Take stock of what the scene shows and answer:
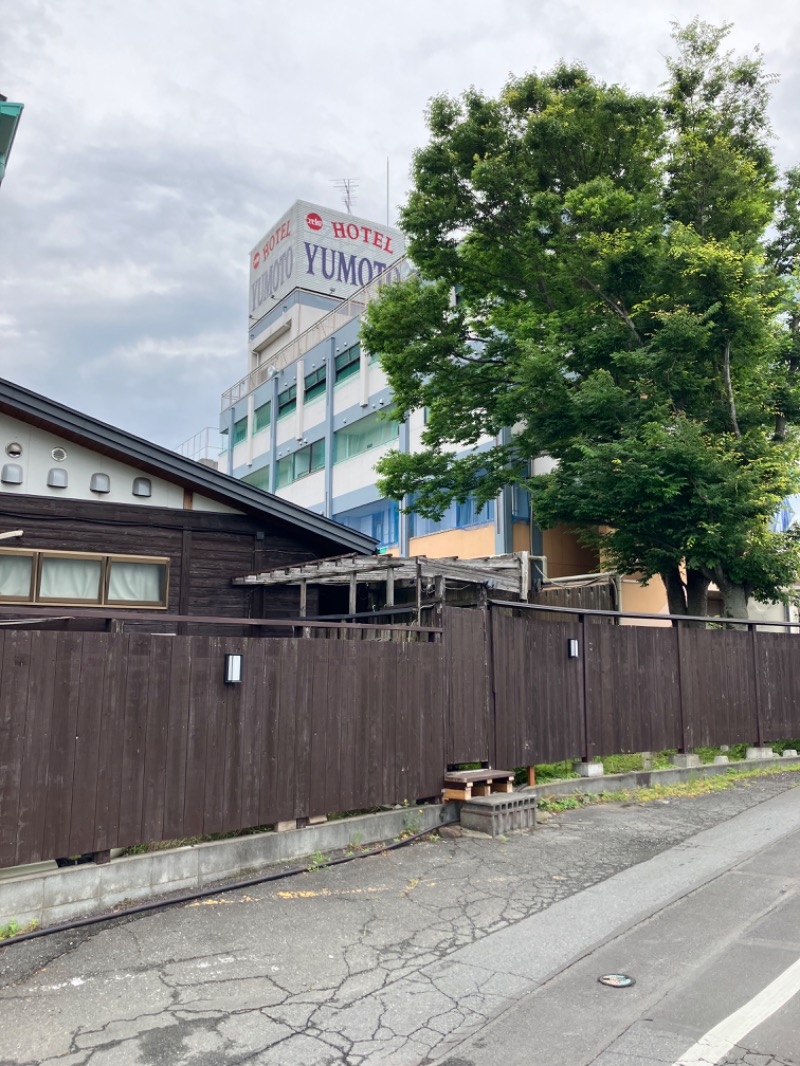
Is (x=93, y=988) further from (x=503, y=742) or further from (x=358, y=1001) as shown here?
(x=503, y=742)

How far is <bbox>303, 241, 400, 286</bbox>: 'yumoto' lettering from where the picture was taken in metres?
46.2

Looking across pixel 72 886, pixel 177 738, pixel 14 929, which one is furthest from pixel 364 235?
pixel 14 929

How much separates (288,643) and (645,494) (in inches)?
367

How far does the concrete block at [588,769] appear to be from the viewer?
446 inches

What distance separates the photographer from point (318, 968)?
513 centimetres

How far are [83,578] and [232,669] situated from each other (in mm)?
5491

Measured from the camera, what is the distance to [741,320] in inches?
600

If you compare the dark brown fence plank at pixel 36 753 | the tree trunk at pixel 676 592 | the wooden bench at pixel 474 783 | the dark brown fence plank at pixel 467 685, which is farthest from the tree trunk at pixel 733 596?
the dark brown fence plank at pixel 36 753

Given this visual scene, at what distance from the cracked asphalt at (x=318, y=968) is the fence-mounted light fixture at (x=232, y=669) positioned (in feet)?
5.54

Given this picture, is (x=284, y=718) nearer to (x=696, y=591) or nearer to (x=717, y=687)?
(x=717, y=687)

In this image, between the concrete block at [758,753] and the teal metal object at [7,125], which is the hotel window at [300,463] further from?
the teal metal object at [7,125]

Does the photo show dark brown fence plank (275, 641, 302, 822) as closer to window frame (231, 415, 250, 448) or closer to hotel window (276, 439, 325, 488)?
hotel window (276, 439, 325, 488)

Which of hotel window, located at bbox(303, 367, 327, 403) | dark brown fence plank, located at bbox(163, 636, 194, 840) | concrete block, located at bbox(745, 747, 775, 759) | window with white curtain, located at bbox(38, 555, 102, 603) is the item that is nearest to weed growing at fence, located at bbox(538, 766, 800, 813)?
concrete block, located at bbox(745, 747, 775, 759)

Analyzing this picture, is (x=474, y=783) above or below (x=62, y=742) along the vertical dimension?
below
